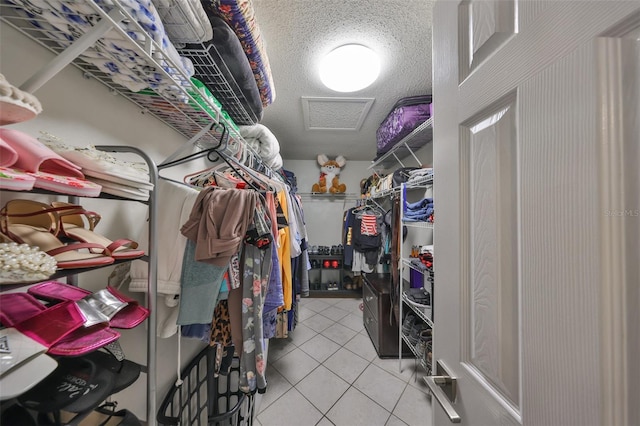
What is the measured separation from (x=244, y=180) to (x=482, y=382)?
1.12 metres

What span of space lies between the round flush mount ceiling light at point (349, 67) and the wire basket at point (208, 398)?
5.93 feet

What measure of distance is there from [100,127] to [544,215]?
122 cm

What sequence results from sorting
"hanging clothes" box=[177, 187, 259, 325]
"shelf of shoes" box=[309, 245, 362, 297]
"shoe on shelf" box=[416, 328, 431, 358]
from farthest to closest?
"shelf of shoes" box=[309, 245, 362, 297] < "shoe on shelf" box=[416, 328, 431, 358] < "hanging clothes" box=[177, 187, 259, 325]

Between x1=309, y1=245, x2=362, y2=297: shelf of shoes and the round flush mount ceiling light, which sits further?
x1=309, y1=245, x2=362, y2=297: shelf of shoes

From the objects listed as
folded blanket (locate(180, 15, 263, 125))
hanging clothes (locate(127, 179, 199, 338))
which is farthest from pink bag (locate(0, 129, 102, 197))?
folded blanket (locate(180, 15, 263, 125))

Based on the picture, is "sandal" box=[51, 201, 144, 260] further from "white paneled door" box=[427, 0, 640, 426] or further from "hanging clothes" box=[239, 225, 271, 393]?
"white paneled door" box=[427, 0, 640, 426]

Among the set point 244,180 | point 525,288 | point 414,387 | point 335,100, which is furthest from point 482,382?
point 335,100

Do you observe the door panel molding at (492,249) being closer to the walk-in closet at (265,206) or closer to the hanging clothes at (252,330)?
the walk-in closet at (265,206)

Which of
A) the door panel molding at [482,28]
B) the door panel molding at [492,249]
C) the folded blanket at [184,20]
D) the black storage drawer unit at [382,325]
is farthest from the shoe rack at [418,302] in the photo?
the folded blanket at [184,20]

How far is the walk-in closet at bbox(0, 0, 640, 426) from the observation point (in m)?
0.27

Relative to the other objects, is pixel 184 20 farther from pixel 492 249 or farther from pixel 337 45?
pixel 492 249

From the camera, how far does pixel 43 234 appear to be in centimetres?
41

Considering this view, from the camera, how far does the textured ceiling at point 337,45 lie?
3.36 ft

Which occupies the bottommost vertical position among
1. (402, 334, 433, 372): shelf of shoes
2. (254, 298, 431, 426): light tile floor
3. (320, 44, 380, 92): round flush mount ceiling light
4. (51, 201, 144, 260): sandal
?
(254, 298, 431, 426): light tile floor
